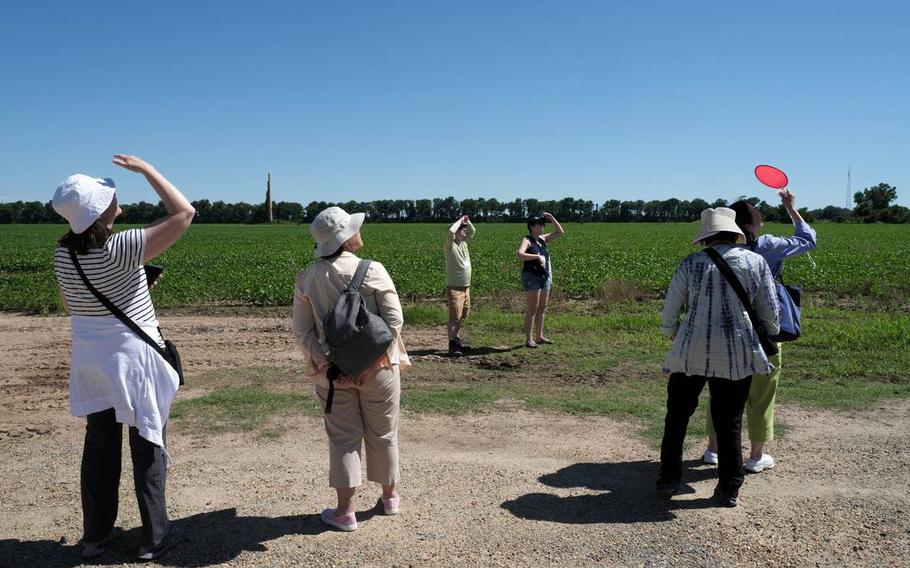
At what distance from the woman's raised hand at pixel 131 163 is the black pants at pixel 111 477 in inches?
50.8

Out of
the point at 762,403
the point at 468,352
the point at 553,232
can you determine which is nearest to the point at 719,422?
the point at 762,403

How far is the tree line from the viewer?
10756 centimetres

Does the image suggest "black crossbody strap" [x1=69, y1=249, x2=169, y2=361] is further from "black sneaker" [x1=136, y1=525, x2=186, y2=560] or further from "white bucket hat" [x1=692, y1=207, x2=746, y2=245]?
"white bucket hat" [x1=692, y1=207, x2=746, y2=245]

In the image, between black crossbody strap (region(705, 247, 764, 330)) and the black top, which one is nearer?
black crossbody strap (region(705, 247, 764, 330))

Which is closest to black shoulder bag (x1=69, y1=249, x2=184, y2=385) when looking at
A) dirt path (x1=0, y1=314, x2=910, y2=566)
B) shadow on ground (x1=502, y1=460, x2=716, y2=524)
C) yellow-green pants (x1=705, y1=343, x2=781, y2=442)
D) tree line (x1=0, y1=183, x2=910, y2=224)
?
dirt path (x1=0, y1=314, x2=910, y2=566)

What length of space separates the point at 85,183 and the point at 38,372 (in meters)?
6.32

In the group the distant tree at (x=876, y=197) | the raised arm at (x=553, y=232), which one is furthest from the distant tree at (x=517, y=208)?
the raised arm at (x=553, y=232)

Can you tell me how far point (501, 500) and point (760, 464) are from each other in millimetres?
2019

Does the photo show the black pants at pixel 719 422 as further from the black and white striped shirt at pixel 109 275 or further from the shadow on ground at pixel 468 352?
the shadow on ground at pixel 468 352

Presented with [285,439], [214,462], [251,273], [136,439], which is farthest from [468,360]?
[251,273]

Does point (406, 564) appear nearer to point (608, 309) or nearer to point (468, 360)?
point (468, 360)

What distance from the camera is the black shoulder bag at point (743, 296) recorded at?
4.30 metres

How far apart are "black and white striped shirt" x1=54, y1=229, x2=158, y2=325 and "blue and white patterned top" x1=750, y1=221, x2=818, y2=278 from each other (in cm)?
398

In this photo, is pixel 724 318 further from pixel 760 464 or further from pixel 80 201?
pixel 80 201
